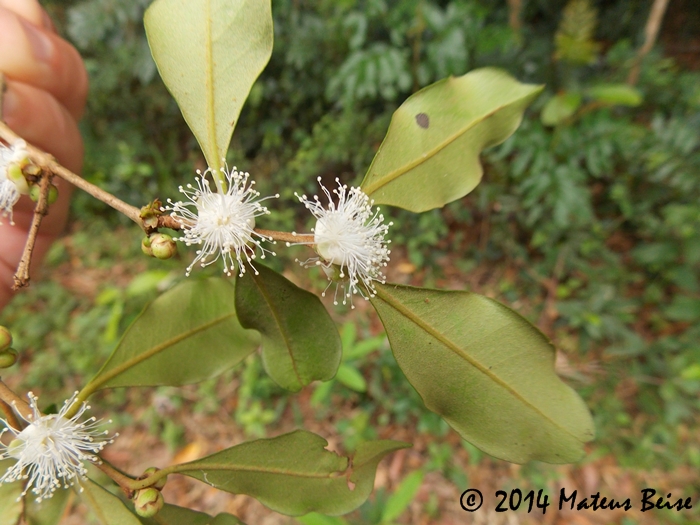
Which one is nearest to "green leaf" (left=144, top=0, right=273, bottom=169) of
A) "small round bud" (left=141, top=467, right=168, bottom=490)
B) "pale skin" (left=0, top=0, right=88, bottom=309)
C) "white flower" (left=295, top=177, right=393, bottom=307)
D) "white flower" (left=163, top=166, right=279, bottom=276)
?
"white flower" (left=163, top=166, right=279, bottom=276)

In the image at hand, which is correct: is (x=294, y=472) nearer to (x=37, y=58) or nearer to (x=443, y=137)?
(x=443, y=137)

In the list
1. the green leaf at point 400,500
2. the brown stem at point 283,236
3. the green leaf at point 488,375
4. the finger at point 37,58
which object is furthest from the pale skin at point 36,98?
the green leaf at point 400,500

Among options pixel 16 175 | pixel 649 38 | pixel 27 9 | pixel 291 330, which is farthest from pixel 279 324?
pixel 649 38

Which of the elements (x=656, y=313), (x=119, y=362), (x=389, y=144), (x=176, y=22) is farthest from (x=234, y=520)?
(x=656, y=313)

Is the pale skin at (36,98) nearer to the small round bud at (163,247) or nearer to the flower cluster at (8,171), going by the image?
the flower cluster at (8,171)

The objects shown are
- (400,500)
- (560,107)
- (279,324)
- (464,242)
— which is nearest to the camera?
(279,324)
